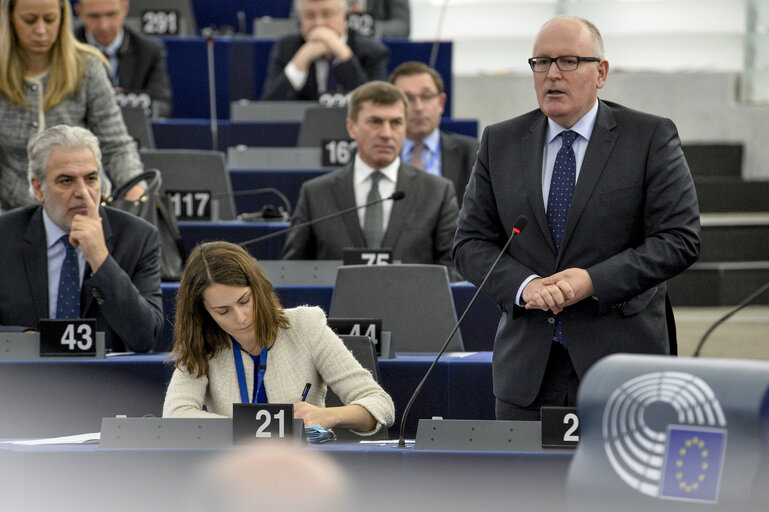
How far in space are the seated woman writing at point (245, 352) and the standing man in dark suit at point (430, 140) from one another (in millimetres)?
2413

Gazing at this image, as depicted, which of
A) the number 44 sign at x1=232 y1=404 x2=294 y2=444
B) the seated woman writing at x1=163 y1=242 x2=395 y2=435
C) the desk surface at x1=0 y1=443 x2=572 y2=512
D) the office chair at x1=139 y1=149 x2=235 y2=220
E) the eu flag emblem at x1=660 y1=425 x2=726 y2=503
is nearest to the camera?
the eu flag emblem at x1=660 y1=425 x2=726 y2=503

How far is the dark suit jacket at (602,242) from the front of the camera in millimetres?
2469

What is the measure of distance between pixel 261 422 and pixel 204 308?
0.60m

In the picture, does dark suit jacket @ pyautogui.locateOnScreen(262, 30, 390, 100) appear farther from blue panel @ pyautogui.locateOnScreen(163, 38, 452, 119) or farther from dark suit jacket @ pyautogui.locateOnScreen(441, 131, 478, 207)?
dark suit jacket @ pyautogui.locateOnScreen(441, 131, 478, 207)

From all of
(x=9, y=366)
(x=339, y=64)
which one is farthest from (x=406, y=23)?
(x=9, y=366)

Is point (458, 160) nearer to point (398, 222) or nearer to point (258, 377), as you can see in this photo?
point (398, 222)

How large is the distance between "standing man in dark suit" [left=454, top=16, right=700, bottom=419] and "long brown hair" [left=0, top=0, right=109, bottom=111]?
206 centimetres

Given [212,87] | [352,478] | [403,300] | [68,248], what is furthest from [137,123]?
[352,478]

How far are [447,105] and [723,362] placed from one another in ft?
18.4

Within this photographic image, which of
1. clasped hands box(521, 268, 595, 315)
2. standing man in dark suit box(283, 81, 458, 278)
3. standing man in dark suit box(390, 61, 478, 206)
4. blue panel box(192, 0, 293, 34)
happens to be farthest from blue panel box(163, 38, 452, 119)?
clasped hands box(521, 268, 595, 315)

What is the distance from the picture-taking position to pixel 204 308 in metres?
2.84

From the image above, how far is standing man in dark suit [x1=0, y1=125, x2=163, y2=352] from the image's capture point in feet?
11.2

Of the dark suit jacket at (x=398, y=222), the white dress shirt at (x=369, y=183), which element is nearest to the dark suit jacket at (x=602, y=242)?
the dark suit jacket at (x=398, y=222)

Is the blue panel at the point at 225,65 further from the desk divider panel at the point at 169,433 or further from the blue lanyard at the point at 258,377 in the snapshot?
the desk divider panel at the point at 169,433
